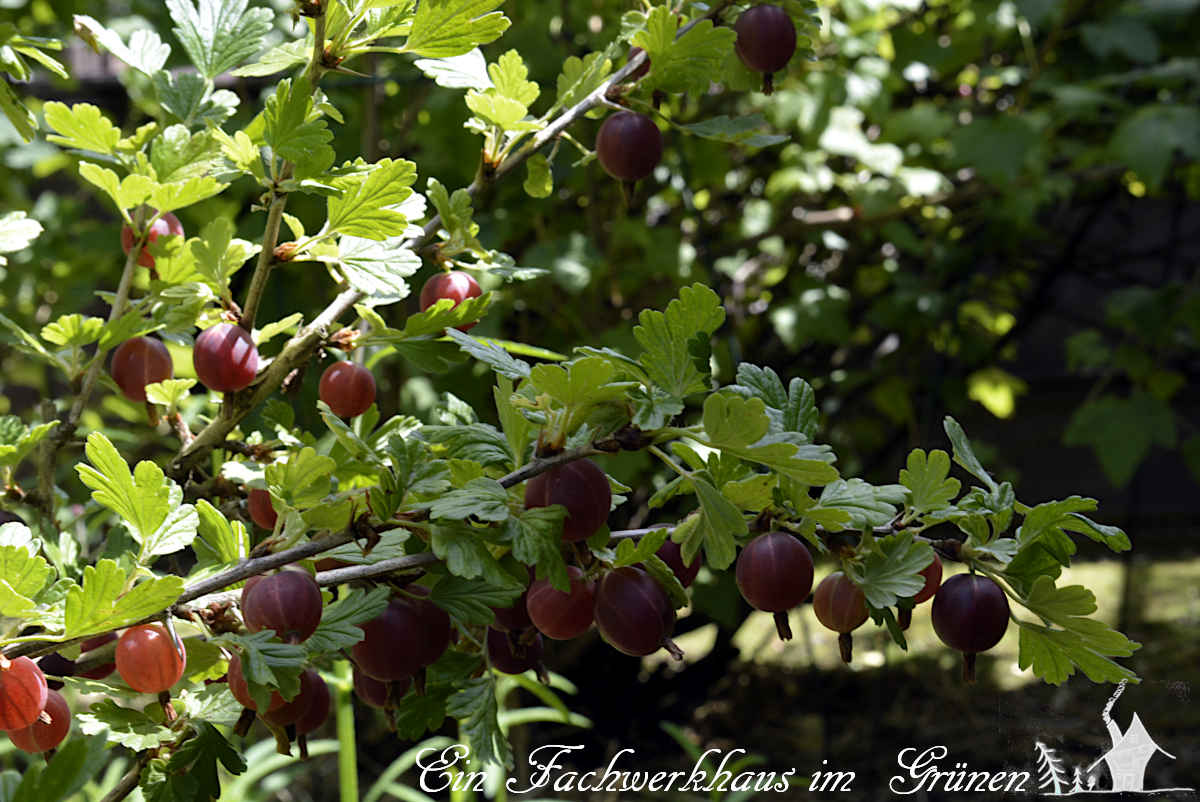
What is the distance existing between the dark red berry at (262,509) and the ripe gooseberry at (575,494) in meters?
0.20

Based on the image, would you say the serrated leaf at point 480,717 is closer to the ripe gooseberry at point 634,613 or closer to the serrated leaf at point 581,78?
the ripe gooseberry at point 634,613

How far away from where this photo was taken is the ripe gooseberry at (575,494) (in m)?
0.43

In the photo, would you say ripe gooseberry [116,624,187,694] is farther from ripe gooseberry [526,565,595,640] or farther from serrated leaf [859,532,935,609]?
serrated leaf [859,532,935,609]

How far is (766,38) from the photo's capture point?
59 cm

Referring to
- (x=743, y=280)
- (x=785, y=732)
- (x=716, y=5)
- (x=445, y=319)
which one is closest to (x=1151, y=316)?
(x=743, y=280)

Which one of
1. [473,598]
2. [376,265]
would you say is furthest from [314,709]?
Result: [376,265]

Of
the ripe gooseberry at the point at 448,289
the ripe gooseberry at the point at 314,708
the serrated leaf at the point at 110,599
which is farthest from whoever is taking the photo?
the ripe gooseberry at the point at 448,289

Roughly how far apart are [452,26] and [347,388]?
212mm

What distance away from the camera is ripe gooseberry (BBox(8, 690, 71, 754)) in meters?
0.48

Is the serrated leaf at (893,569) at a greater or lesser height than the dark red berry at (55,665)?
greater

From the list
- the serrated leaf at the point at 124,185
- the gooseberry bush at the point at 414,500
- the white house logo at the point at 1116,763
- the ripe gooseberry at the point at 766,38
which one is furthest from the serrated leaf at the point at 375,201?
the white house logo at the point at 1116,763

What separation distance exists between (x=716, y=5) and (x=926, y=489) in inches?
12.8

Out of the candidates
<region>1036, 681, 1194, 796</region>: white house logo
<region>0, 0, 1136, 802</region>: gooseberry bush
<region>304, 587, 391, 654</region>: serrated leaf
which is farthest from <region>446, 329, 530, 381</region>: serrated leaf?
<region>1036, 681, 1194, 796</region>: white house logo

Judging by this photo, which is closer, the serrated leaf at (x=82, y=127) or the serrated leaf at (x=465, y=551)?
the serrated leaf at (x=465, y=551)
